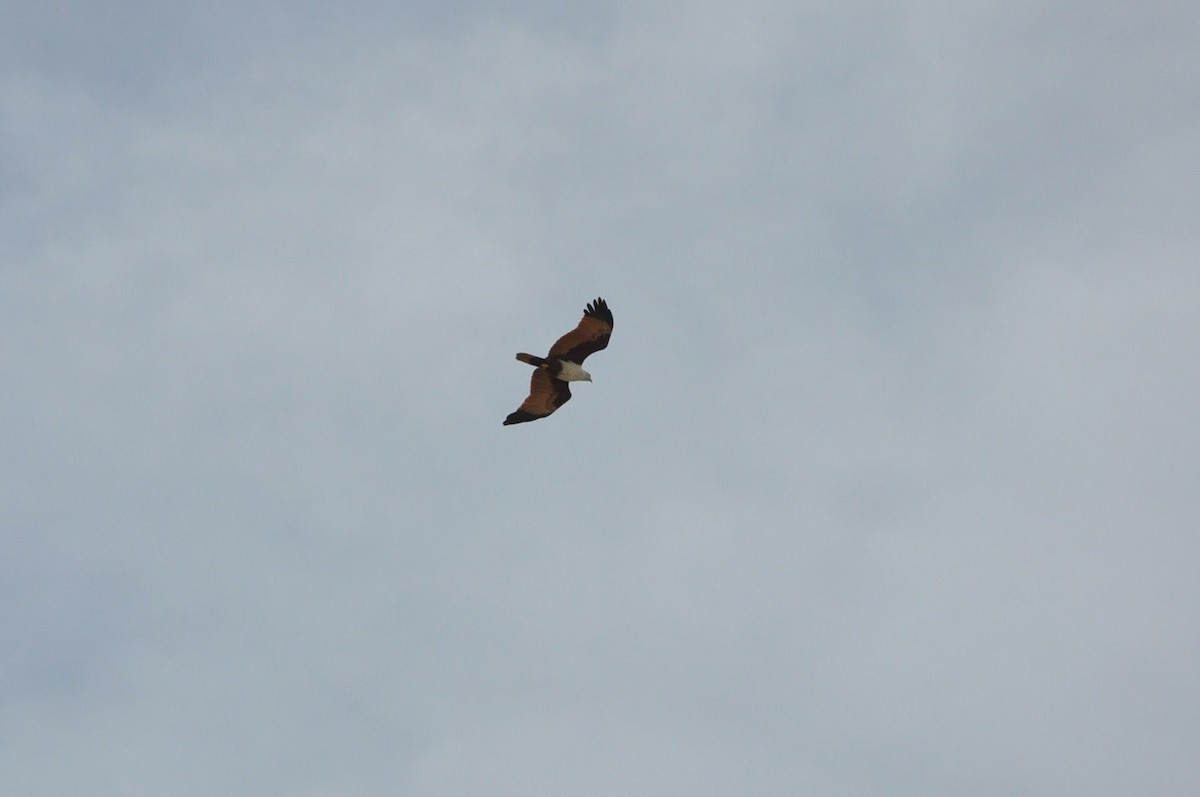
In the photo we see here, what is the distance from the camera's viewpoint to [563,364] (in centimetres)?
6944

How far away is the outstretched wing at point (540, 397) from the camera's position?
6994cm

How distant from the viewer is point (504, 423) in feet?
230

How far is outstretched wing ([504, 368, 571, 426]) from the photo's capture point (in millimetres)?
69938

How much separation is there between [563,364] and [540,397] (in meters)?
1.50

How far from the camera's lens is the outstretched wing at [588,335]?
6906 centimetres

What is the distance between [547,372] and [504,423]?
233cm

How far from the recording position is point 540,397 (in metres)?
70.0

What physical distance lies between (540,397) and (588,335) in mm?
2815

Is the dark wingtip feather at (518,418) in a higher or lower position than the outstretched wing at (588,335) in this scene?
lower

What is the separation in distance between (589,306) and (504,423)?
5067 mm

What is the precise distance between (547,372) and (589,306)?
108 inches

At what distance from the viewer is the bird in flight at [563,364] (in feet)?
227

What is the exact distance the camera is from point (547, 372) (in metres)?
69.8

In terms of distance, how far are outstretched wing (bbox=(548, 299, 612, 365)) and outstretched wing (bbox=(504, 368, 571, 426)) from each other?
1.00 meters
